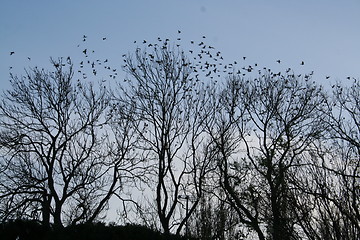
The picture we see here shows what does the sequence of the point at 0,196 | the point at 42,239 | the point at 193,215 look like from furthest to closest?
1. the point at 193,215
2. the point at 0,196
3. the point at 42,239

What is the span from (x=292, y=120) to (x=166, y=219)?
7.16 meters

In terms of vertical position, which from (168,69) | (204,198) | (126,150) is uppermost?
(168,69)

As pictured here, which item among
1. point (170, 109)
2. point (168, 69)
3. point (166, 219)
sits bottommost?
point (166, 219)

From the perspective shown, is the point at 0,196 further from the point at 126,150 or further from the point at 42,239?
the point at 42,239

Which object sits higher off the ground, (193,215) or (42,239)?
(193,215)

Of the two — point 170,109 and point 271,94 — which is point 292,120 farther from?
point 170,109

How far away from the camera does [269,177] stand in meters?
14.6

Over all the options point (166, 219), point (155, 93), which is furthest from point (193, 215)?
point (155, 93)

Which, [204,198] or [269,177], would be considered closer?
[269,177]

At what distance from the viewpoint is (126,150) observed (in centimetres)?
1938

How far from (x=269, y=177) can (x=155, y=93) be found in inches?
271

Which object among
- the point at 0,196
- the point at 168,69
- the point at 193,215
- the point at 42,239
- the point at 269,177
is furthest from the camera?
the point at 193,215

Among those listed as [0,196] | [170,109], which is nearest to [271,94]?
[170,109]

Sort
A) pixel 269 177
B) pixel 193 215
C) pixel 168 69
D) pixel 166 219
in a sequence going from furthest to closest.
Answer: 1. pixel 193 215
2. pixel 168 69
3. pixel 166 219
4. pixel 269 177
